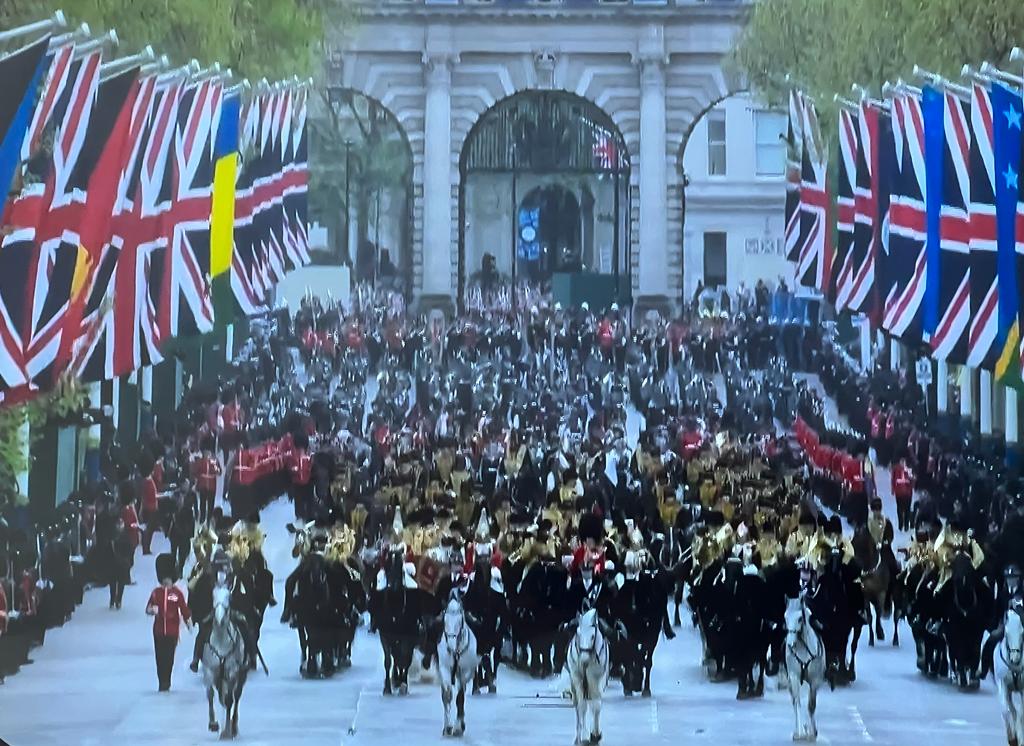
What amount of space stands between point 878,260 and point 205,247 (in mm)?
5394

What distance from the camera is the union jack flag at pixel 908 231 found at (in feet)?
72.0

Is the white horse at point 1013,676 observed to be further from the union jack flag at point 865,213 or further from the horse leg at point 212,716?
the horse leg at point 212,716

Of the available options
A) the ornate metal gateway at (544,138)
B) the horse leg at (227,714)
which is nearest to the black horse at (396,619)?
the horse leg at (227,714)

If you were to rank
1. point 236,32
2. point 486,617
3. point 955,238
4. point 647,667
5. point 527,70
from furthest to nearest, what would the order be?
1. point 236,32
2. point 527,70
3. point 955,238
4. point 486,617
5. point 647,667

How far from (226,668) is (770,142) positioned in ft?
19.7

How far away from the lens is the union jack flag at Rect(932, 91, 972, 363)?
21.5m

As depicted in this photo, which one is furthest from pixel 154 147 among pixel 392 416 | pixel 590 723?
pixel 590 723

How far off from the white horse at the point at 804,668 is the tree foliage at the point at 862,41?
4.42 meters

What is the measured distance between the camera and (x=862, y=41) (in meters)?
22.3

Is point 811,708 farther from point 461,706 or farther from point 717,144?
point 717,144

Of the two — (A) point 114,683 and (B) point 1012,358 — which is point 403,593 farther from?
(B) point 1012,358

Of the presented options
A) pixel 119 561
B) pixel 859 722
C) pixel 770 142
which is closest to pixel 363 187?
pixel 770 142

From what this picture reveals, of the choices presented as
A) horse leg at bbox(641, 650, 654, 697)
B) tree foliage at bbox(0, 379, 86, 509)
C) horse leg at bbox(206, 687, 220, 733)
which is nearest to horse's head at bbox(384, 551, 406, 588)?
horse leg at bbox(206, 687, 220, 733)

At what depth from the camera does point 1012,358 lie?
69.3ft
